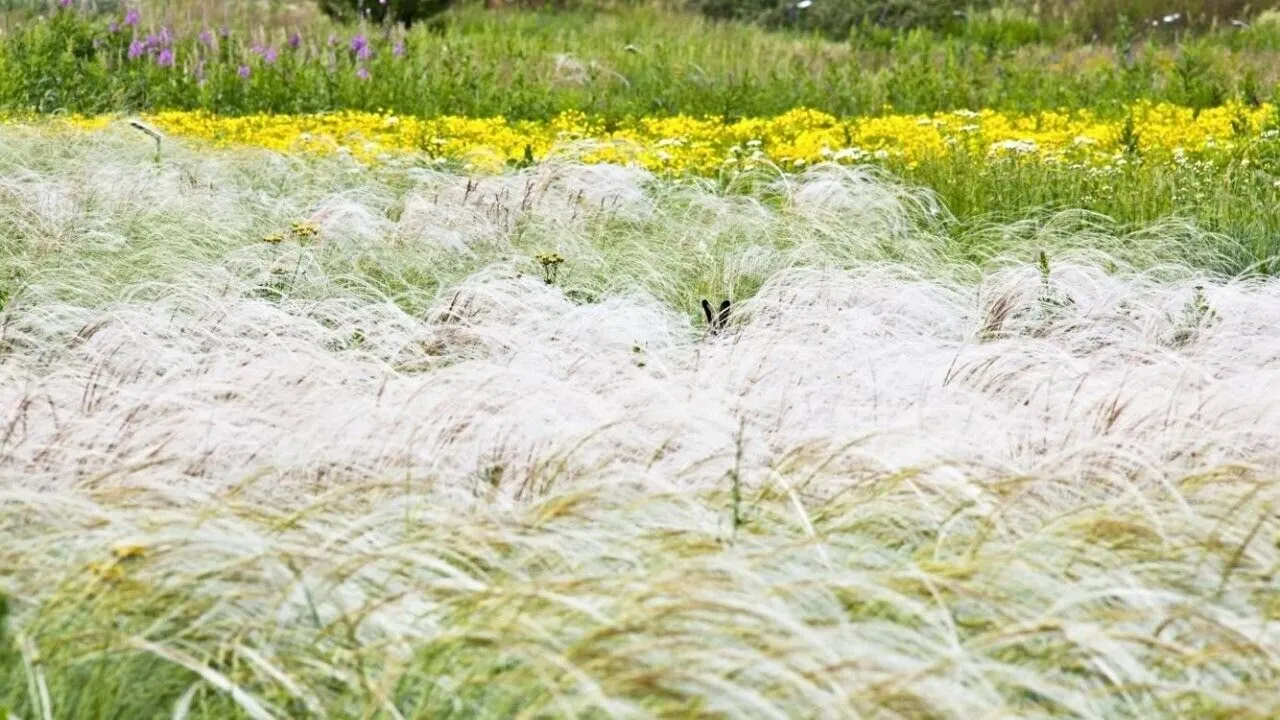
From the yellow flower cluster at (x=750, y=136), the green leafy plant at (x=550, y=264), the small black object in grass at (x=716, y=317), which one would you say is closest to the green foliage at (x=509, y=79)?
the yellow flower cluster at (x=750, y=136)

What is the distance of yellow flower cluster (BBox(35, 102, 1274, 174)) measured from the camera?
752 centimetres

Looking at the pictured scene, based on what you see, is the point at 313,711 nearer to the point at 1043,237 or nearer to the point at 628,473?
the point at 628,473

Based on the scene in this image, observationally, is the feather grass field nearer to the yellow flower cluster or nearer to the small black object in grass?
the small black object in grass

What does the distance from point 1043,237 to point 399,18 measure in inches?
475

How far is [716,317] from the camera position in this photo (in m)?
4.74

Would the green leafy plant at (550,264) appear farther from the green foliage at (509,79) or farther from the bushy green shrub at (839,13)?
the bushy green shrub at (839,13)

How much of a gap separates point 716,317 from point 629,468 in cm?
167

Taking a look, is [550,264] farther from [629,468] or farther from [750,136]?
[750,136]

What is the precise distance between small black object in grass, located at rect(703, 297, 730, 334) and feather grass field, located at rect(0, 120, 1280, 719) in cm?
5

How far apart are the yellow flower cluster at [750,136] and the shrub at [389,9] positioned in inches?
262

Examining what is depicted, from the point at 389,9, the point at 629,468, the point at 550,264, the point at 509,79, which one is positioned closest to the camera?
the point at 629,468

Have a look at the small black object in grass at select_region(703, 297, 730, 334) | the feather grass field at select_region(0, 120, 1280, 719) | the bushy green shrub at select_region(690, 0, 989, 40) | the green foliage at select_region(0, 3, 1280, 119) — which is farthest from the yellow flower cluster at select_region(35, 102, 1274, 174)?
the bushy green shrub at select_region(690, 0, 989, 40)

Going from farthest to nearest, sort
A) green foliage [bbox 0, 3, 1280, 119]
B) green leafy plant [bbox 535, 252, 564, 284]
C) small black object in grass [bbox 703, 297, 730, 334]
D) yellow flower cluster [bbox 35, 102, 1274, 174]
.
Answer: green foliage [bbox 0, 3, 1280, 119] < yellow flower cluster [bbox 35, 102, 1274, 174] < green leafy plant [bbox 535, 252, 564, 284] < small black object in grass [bbox 703, 297, 730, 334]

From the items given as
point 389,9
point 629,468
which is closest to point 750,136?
point 629,468
